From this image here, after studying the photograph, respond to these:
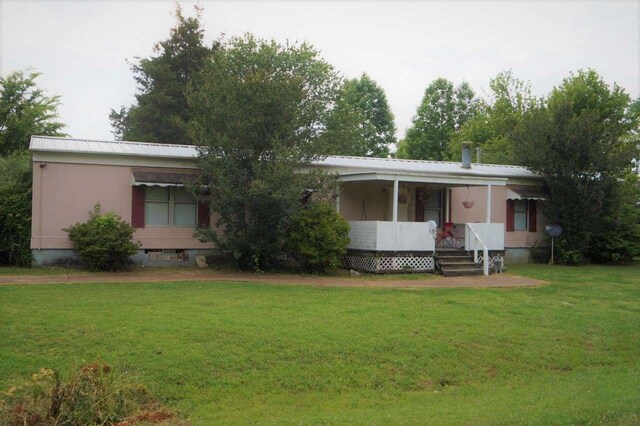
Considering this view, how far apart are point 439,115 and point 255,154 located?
3732 cm

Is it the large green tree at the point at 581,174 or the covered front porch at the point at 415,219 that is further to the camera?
the large green tree at the point at 581,174

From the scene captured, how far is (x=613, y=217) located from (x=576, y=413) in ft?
56.1

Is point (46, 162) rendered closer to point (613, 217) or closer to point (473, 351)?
point (473, 351)

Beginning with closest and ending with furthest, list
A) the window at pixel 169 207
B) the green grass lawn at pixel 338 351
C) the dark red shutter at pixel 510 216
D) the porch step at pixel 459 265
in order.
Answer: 1. the green grass lawn at pixel 338 351
2. the window at pixel 169 207
3. the porch step at pixel 459 265
4. the dark red shutter at pixel 510 216

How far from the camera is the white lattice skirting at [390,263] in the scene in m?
18.3

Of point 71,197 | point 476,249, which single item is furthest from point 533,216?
point 71,197

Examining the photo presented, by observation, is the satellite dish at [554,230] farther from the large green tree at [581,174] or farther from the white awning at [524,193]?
the white awning at [524,193]

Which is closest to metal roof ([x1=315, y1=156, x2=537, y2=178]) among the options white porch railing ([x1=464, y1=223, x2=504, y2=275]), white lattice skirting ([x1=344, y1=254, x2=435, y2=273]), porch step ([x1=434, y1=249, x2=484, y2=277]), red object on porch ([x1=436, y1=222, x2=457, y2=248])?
white porch railing ([x1=464, y1=223, x2=504, y2=275])

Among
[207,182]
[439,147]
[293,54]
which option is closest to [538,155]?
[207,182]

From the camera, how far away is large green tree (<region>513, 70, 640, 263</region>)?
22.2 metres

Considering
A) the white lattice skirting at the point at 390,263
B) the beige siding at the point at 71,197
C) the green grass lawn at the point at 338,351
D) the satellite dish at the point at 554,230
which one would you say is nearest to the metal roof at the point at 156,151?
the beige siding at the point at 71,197

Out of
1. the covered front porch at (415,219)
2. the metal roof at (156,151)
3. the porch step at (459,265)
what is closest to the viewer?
the metal roof at (156,151)

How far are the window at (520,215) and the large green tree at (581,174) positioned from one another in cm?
94

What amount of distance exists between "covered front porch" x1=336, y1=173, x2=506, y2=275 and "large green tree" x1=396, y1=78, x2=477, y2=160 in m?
28.7
